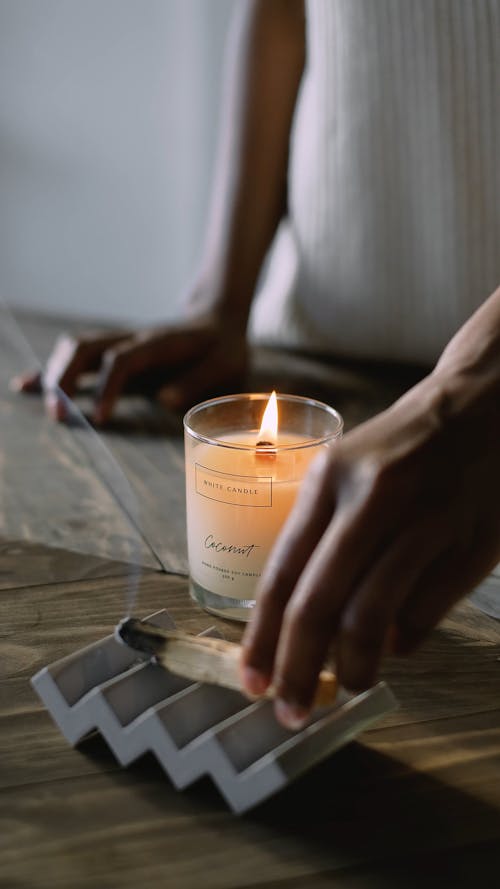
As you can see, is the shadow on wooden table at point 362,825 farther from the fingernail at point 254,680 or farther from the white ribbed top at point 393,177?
the white ribbed top at point 393,177

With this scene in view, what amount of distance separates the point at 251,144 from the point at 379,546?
29.2 inches

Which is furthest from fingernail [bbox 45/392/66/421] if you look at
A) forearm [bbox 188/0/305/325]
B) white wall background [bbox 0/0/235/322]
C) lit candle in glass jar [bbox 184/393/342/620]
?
white wall background [bbox 0/0/235/322]

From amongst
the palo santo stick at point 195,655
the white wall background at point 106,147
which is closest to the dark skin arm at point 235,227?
the palo santo stick at point 195,655

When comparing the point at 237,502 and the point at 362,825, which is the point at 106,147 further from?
the point at 362,825

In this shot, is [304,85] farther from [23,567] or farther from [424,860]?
[424,860]

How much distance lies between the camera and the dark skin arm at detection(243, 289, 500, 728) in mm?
410

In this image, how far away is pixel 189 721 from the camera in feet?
1.50

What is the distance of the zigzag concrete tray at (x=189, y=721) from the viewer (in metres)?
0.43

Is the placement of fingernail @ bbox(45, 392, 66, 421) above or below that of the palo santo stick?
below

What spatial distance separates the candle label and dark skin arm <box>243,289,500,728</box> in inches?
4.5

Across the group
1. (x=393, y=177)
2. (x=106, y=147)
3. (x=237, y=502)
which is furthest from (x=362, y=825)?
(x=106, y=147)

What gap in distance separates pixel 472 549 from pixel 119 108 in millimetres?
2479

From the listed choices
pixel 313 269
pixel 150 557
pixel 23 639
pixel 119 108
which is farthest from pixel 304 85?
pixel 119 108

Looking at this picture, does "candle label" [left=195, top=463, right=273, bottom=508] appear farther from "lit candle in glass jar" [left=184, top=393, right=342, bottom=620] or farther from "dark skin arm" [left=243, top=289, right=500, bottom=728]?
"dark skin arm" [left=243, top=289, right=500, bottom=728]
